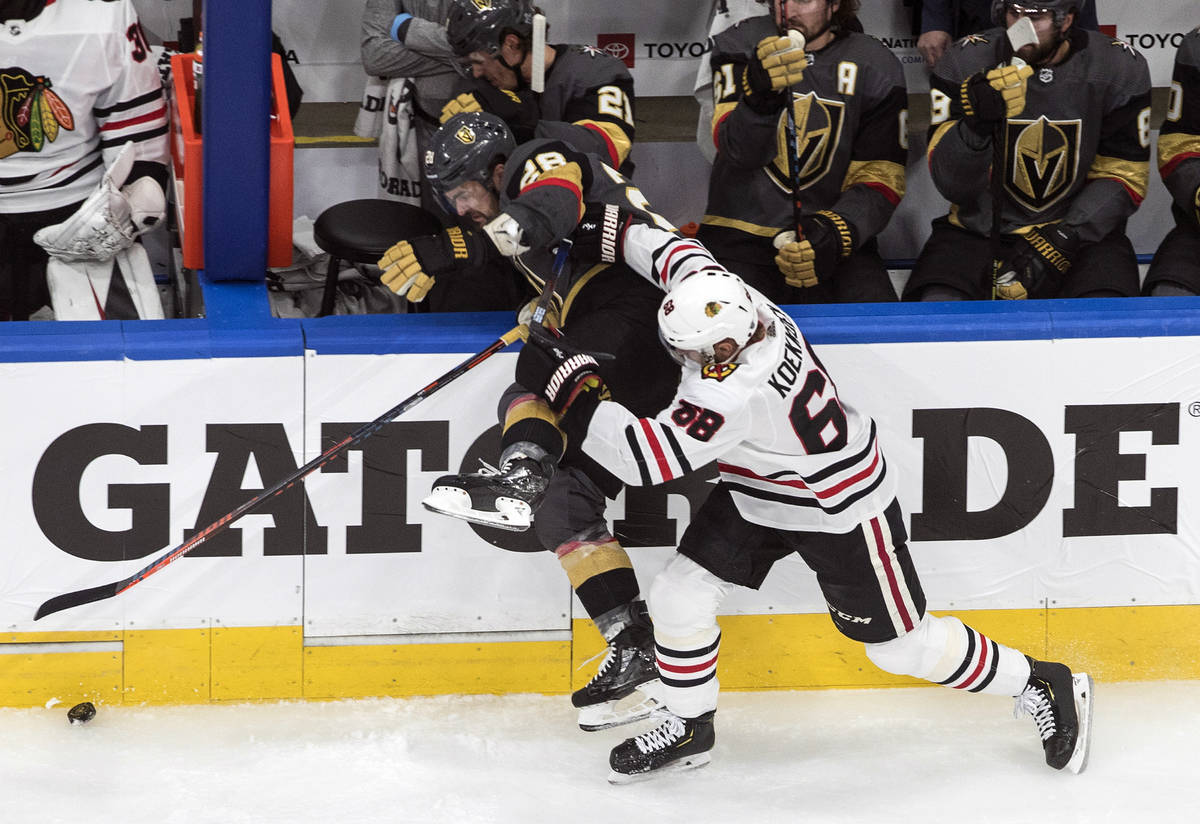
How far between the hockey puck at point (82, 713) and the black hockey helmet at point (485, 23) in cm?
180

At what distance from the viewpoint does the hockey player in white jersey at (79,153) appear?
4.08 metres

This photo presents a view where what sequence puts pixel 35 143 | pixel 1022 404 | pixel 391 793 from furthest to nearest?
pixel 35 143 → pixel 1022 404 → pixel 391 793

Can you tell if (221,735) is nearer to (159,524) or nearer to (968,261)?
(159,524)

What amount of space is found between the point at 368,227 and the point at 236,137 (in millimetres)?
429

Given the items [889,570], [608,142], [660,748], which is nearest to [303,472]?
[660,748]

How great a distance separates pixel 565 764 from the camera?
3471mm

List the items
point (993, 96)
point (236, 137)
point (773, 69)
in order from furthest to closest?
1. point (993, 96)
2. point (773, 69)
3. point (236, 137)

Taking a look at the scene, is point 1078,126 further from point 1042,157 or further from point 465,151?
point 465,151

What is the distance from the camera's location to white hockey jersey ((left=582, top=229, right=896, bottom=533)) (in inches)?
119

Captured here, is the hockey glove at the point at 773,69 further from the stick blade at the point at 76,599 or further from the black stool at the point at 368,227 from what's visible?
the stick blade at the point at 76,599

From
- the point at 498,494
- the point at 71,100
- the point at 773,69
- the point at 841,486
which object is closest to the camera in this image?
the point at 498,494

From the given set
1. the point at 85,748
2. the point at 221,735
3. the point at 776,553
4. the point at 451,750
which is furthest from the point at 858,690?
the point at 85,748

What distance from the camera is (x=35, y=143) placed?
4156 mm

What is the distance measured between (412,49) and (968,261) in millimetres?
1678
